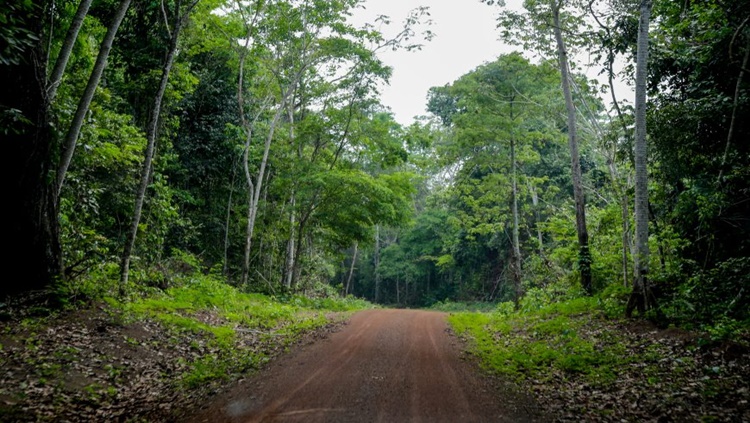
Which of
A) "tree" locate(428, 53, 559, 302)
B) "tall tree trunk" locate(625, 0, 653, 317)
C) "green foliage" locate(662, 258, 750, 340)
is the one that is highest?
"tree" locate(428, 53, 559, 302)

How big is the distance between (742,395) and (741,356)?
1165 millimetres

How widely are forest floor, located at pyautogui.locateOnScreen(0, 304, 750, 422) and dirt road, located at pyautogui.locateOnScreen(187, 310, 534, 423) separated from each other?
0.02 m

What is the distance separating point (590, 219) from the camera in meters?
15.6

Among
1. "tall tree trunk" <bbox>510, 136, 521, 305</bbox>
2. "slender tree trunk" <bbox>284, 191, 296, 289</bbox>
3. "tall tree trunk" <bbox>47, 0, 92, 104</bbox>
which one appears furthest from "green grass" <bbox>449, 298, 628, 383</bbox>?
"slender tree trunk" <bbox>284, 191, 296, 289</bbox>

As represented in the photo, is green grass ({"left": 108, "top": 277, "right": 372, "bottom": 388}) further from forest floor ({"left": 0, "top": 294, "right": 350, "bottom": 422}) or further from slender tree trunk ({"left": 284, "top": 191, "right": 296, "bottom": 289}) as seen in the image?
slender tree trunk ({"left": 284, "top": 191, "right": 296, "bottom": 289})

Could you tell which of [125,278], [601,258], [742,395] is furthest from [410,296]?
[742,395]

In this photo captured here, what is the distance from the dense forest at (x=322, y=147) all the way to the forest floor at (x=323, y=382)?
116 centimetres

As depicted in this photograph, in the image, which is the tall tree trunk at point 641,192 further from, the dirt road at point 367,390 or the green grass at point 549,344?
the dirt road at point 367,390

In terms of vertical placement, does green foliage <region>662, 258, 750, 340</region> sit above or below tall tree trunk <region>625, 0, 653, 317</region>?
below

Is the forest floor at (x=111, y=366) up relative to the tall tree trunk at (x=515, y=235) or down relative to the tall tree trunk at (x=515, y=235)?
down

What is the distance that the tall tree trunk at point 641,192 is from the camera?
28.9 ft

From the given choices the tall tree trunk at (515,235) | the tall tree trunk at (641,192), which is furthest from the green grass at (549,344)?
the tall tree trunk at (515,235)

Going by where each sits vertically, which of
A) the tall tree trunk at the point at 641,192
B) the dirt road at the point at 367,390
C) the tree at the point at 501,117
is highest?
the tree at the point at 501,117

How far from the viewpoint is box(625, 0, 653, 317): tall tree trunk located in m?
8.80
